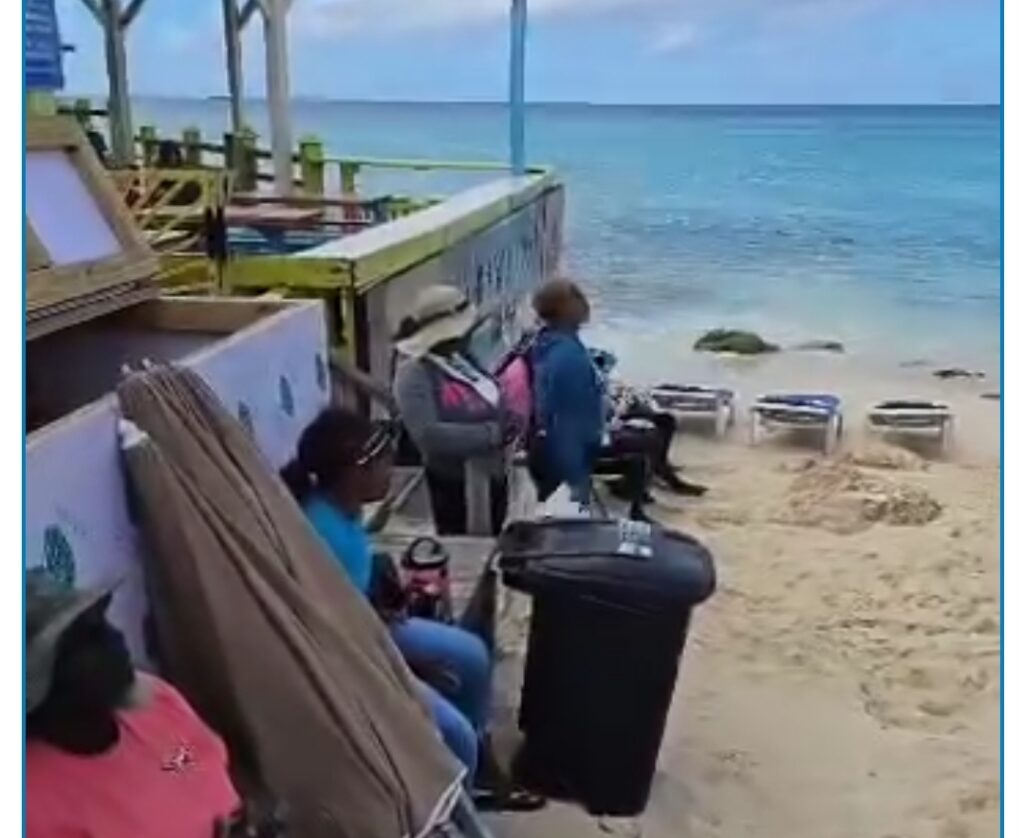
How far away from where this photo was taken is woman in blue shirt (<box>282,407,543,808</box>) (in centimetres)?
283

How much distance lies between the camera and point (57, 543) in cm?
204

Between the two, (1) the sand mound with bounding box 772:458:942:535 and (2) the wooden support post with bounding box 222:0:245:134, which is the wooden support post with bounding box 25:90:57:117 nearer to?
(1) the sand mound with bounding box 772:458:942:535

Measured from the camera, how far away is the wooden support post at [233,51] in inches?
452

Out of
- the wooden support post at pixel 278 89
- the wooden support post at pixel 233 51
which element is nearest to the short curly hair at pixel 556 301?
the wooden support post at pixel 278 89

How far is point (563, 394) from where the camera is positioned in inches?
189

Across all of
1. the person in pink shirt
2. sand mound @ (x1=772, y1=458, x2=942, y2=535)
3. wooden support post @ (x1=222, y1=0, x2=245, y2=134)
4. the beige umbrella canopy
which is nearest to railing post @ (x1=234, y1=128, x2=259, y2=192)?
wooden support post @ (x1=222, y1=0, x2=245, y2=134)

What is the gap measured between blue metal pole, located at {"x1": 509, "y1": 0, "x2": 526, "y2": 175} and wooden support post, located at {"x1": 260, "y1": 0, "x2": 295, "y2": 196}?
1604mm

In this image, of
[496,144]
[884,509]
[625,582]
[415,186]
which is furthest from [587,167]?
[625,582]

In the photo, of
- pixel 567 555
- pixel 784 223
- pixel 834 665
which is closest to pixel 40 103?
pixel 567 555

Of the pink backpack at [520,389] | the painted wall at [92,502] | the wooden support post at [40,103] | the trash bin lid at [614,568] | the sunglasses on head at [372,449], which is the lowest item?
the trash bin lid at [614,568]

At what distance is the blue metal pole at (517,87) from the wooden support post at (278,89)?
160 cm

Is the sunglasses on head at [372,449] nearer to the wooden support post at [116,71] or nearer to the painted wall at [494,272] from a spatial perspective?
the painted wall at [494,272]
